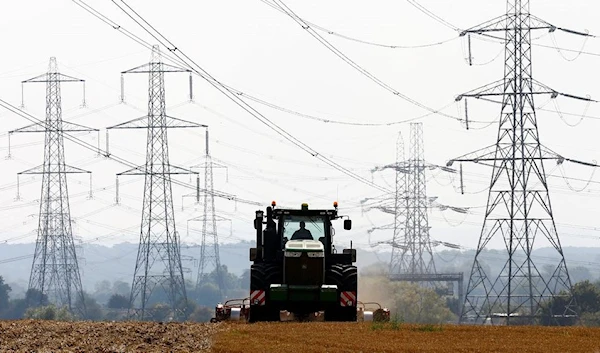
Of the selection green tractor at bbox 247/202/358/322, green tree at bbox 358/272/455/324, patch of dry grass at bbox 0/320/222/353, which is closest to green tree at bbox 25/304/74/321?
green tree at bbox 358/272/455/324

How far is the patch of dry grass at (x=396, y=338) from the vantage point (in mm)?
30016

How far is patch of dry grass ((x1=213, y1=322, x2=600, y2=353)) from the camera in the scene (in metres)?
30.0

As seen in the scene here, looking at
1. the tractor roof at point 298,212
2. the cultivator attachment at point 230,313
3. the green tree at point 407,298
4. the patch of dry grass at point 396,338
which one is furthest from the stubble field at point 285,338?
the green tree at point 407,298

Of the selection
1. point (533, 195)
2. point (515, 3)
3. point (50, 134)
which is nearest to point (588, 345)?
point (533, 195)

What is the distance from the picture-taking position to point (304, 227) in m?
43.8

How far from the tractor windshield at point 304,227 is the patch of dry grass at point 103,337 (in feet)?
20.4

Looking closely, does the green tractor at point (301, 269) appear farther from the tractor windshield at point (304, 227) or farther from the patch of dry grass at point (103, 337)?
the patch of dry grass at point (103, 337)

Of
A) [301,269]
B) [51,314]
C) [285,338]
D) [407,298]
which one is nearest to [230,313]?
[301,269]

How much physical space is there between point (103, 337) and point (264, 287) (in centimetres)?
1092

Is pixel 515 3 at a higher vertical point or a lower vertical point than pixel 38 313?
higher

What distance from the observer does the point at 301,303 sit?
42.7 meters

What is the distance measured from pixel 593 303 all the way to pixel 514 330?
108 m

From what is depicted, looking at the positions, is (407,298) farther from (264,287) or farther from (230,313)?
(264,287)

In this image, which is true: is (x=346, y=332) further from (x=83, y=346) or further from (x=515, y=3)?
(x=515, y=3)
